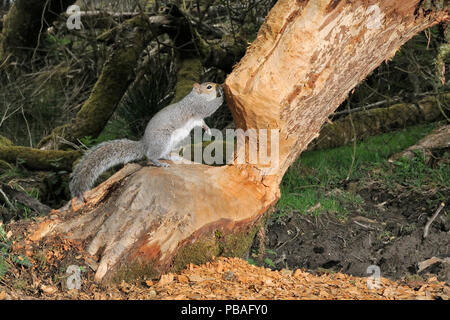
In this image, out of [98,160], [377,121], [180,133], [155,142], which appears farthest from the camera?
[377,121]

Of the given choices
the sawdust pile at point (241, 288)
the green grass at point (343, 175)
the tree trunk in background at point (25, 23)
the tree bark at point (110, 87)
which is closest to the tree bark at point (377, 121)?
the green grass at point (343, 175)

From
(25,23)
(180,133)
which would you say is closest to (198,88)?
(180,133)

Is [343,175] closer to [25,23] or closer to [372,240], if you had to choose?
[372,240]

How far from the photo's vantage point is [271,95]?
280cm

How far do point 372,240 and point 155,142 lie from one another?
1.88 meters

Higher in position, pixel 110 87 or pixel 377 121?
pixel 110 87

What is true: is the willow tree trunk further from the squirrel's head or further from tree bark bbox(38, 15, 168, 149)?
tree bark bbox(38, 15, 168, 149)

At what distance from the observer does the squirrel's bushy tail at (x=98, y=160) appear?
3006 millimetres

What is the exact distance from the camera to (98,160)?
3.17m

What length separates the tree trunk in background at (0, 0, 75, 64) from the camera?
5.55 metres

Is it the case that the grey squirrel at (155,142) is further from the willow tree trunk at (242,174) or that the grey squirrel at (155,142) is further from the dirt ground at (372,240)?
the dirt ground at (372,240)

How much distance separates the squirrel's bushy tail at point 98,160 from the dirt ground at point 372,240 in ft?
4.25

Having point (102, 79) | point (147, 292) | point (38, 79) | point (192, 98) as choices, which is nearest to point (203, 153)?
point (192, 98)

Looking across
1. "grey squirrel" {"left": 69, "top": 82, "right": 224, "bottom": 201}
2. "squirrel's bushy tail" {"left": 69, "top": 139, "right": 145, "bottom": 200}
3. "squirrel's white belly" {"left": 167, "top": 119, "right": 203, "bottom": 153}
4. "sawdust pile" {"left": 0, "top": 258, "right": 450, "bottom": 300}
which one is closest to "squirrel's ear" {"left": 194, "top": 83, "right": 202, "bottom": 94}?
"grey squirrel" {"left": 69, "top": 82, "right": 224, "bottom": 201}
